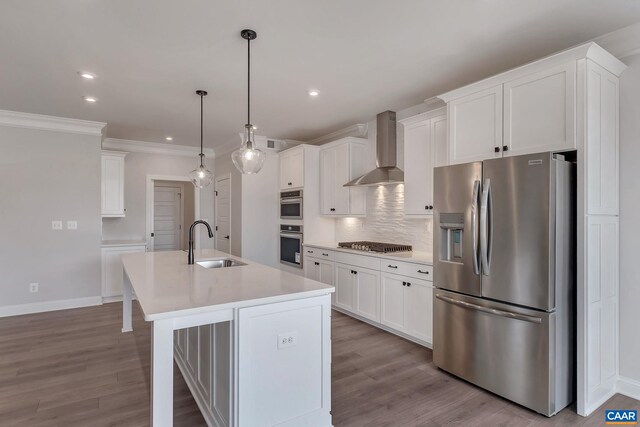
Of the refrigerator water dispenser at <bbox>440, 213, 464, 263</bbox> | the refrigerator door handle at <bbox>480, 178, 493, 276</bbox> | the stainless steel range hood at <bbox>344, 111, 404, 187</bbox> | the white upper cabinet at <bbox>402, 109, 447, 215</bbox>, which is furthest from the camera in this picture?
the stainless steel range hood at <bbox>344, 111, 404, 187</bbox>

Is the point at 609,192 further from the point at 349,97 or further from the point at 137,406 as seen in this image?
the point at 137,406

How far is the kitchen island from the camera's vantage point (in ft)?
5.31

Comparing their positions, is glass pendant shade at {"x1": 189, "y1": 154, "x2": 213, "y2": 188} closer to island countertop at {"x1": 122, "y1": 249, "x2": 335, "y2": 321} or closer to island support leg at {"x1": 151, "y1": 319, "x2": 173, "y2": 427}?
island countertop at {"x1": 122, "y1": 249, "x2": 335, "y2": 321}

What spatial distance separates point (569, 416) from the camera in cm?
224

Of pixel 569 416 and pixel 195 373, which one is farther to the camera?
pixel 195 373

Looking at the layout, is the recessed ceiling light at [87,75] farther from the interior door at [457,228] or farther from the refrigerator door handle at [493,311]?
the refrigerator door handle at [493,311]

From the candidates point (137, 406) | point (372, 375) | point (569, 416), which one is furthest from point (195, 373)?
point (569, 416)

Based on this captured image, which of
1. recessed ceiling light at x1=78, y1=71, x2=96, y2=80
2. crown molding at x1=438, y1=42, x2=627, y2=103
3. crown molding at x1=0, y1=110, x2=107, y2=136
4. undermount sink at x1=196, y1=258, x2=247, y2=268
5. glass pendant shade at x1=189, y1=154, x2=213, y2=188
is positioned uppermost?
recessed ceiling light at x1=78, y1=71, x2=96, y2=80

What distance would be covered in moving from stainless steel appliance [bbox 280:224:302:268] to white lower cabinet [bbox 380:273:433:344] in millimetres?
1764

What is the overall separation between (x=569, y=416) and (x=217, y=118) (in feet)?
15.2

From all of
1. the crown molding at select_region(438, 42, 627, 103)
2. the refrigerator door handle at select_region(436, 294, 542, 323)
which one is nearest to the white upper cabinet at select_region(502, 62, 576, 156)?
the crown molding at select_region(438, 42, 627, 103)

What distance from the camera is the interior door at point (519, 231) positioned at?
222 centimetres

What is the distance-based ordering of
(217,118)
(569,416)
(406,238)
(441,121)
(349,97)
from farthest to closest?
(217,118)
(406,238)
(349,97)
(441,121)
(569,416)

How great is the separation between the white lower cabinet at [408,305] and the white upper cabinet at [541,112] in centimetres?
150
